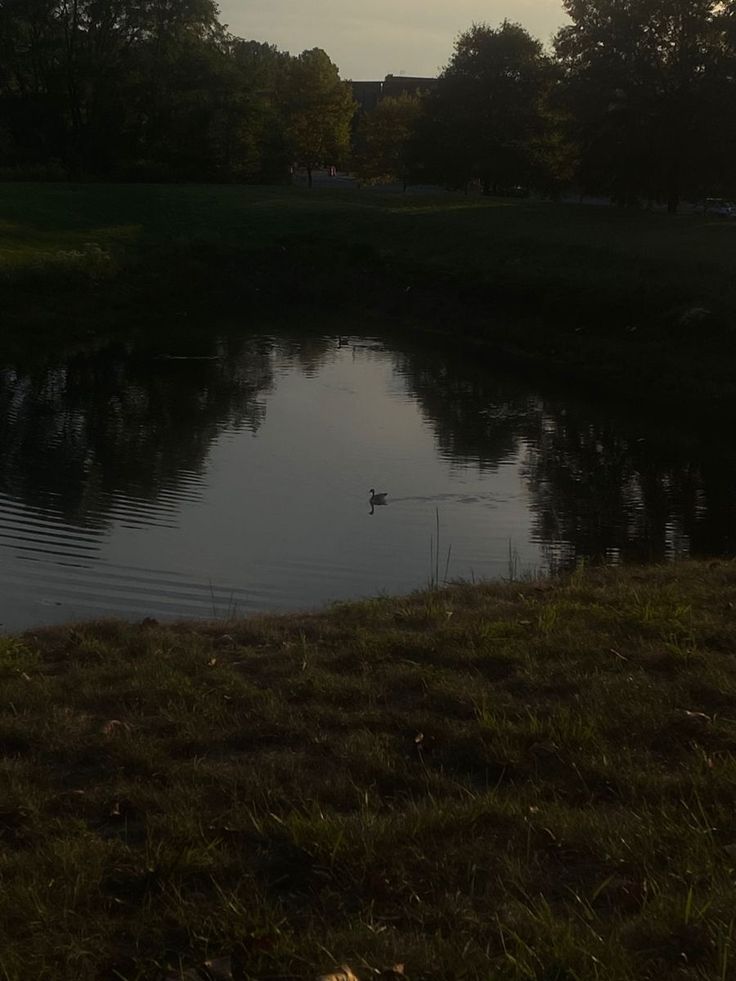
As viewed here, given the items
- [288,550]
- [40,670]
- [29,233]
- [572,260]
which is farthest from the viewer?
[29,233]

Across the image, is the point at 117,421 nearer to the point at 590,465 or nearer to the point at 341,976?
the point at 590,465

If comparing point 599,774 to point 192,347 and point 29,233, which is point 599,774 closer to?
point 192,347

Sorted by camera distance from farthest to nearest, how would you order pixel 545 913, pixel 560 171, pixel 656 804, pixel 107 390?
pixel 560 171 → pixel 107 390 → pixel 656 804 → pixel 545 913

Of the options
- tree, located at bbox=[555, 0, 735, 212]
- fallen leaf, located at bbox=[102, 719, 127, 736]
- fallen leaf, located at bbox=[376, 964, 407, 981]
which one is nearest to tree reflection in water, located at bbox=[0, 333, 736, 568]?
fallen leaf, located at bbox=[102, 719, 127, 736]

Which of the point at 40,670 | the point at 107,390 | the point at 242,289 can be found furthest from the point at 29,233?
the point at 40,670

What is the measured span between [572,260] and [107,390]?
17667 mm

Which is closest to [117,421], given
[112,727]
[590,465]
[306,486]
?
[306,486]

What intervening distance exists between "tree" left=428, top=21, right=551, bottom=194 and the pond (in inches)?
1542

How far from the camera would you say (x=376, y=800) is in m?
5.30

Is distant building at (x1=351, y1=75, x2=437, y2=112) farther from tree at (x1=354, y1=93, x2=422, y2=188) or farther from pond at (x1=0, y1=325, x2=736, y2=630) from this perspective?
pond at (x1=0, y1=325, x2=736, y2=630)

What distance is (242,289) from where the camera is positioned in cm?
4462

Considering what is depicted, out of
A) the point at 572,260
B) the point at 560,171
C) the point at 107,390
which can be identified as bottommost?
the point at 107,390

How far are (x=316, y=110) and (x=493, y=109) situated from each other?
55.3 ft

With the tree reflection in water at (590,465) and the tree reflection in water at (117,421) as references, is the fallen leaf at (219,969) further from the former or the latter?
the tree reflection in water at (117,421)
